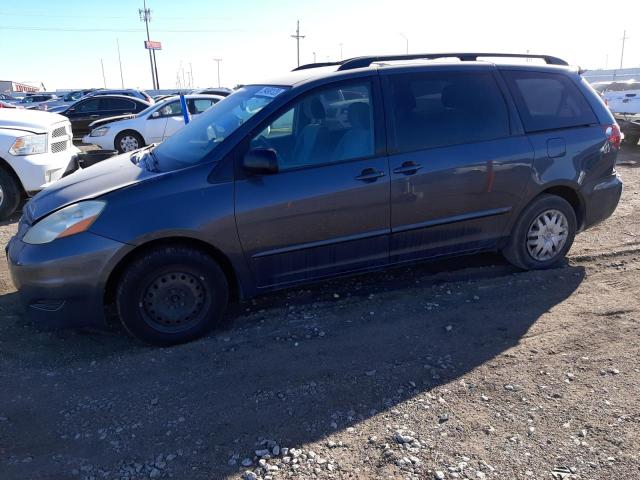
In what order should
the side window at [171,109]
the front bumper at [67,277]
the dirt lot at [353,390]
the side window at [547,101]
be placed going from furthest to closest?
the side window at [171,109]
the side window at [547,101]
the front bumper at [67,277]
the dirt lot at [353,390]

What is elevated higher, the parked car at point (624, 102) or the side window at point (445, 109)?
the side window at point (445, 109)

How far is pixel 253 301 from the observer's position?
4.46 meters

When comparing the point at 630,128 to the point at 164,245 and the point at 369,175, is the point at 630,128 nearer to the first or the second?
the point at 369,175

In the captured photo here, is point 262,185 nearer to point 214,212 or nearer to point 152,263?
point 214,212

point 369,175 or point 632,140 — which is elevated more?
point 369,175

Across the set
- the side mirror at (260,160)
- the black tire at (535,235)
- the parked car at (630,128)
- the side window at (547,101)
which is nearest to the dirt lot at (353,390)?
the black tire at (535,235)

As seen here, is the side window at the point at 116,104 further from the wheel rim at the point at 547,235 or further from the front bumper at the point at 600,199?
the front bumper at the point at 600,199

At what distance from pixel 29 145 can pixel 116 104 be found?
38.4 feet

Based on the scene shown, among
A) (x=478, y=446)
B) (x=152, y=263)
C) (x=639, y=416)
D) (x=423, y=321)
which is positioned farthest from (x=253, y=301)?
(x=639, y=416)

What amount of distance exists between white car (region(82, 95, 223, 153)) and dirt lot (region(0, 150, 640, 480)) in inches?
380

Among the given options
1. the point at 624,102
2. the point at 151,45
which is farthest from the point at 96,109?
the point at 151,45

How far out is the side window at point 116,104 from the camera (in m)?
17.7

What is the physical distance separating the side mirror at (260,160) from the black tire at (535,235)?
2.33 metres

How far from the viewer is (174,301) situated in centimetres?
371
